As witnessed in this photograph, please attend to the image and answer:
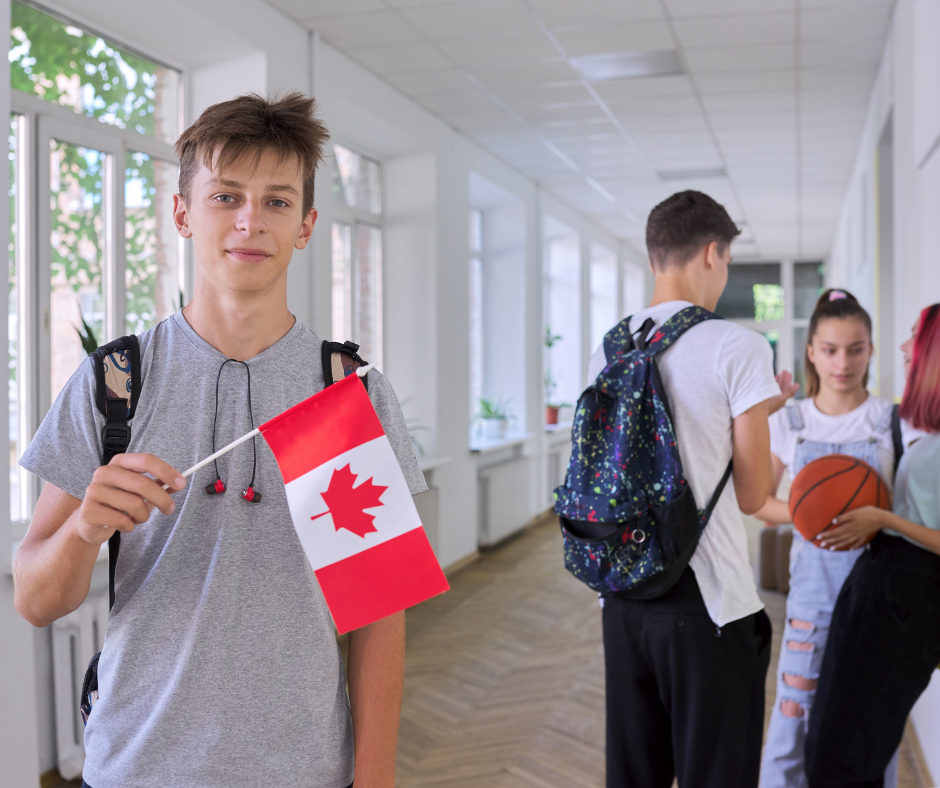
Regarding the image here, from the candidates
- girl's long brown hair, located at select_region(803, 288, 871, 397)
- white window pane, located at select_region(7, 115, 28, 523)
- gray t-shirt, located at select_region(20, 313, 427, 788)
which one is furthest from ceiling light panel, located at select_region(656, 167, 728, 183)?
gray t-shirt, located at select_region(20, 313, 427, 788)

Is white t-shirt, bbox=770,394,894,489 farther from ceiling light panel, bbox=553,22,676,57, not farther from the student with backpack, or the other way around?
ceiling light panel, bbox=553,22,676,57

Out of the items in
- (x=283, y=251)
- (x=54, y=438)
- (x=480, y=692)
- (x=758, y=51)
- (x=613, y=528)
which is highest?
(x=758, y=51)

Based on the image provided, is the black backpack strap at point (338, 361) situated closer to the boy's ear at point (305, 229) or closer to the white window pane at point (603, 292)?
the boy's ear at point (305, 229)

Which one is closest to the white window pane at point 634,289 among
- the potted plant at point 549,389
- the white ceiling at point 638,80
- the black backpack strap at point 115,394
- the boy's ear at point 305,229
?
the potted plant at point 549,389

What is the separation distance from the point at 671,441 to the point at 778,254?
1363 centimetres

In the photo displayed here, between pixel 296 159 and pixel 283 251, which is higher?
pixel 296 159

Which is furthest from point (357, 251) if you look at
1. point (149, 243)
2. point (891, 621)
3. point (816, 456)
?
point (891, 621)

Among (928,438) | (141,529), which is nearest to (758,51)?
(928,438)

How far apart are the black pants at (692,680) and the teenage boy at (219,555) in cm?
87

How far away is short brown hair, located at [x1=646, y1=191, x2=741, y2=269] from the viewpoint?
78.1 inches

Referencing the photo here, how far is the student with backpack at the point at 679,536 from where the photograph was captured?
1771mm

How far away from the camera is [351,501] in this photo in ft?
3.57

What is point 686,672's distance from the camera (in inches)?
70.3

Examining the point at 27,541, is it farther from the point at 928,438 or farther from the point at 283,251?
the point at 928,438
